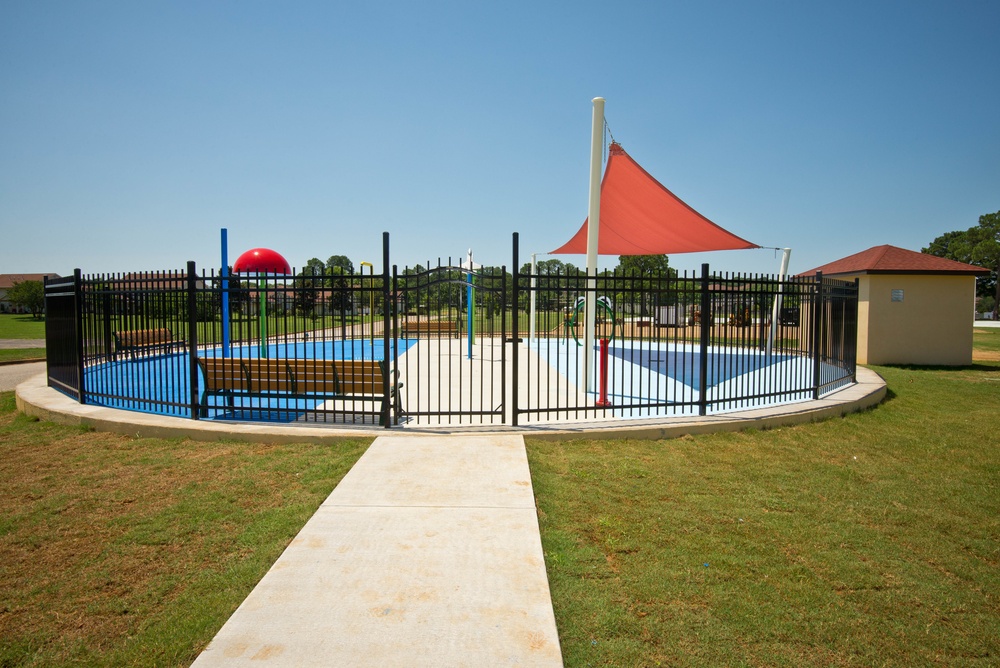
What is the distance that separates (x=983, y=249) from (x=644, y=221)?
249 feet

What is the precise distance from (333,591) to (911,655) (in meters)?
3.06

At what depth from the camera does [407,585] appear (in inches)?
127

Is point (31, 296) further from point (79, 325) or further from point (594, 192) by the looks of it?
point (594, 192)

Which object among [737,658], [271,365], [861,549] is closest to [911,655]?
[737,658]

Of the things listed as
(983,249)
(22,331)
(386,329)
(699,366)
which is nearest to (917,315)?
(699,366)

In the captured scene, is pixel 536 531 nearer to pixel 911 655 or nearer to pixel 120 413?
pixel 911 655

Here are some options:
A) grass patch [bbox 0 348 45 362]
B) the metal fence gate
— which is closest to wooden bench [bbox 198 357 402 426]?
the metal fence gate

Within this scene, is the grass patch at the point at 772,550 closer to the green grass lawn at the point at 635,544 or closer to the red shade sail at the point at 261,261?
the green grass lawn at the point at 635,544

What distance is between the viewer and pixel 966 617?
3023mm

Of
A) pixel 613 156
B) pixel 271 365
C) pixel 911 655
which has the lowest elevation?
pixel 911 655

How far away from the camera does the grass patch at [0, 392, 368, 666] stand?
9.29ft

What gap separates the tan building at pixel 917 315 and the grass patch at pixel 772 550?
31.8 feet

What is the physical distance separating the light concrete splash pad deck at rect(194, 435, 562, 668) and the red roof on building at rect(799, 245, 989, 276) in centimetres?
1463

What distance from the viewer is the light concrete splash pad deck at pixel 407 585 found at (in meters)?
2.63
